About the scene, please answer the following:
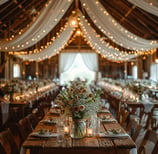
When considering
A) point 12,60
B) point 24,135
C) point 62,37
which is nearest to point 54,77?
point 12,60

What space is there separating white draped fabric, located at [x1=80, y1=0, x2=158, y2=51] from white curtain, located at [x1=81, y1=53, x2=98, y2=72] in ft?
43.7

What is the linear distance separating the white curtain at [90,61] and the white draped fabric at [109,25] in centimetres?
1332

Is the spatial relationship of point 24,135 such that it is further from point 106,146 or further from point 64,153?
point 106,146

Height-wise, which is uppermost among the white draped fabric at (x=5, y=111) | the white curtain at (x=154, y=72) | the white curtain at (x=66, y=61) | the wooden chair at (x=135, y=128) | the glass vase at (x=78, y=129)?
the white curtain at (x=66, y=61)

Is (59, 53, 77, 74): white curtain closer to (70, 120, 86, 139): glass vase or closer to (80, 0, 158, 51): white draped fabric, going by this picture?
(80, 0, 158, 51): white draped fabric

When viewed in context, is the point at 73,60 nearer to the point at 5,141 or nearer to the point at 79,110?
the point at 5,141

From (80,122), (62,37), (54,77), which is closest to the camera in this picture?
(80,122)

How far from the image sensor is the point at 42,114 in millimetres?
5918

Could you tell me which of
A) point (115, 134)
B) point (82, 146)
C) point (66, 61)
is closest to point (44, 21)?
point (115, 134)

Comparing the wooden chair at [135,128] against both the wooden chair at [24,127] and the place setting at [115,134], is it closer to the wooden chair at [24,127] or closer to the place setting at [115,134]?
the place setting at [115,134]

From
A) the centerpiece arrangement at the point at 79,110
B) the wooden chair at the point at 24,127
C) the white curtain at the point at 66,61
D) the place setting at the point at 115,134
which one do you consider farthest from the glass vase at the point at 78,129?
the white curtain at the point at 66,61

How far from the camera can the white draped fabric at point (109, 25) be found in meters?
6.55

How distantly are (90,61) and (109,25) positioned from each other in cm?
1472

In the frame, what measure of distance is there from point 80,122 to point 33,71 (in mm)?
19889
